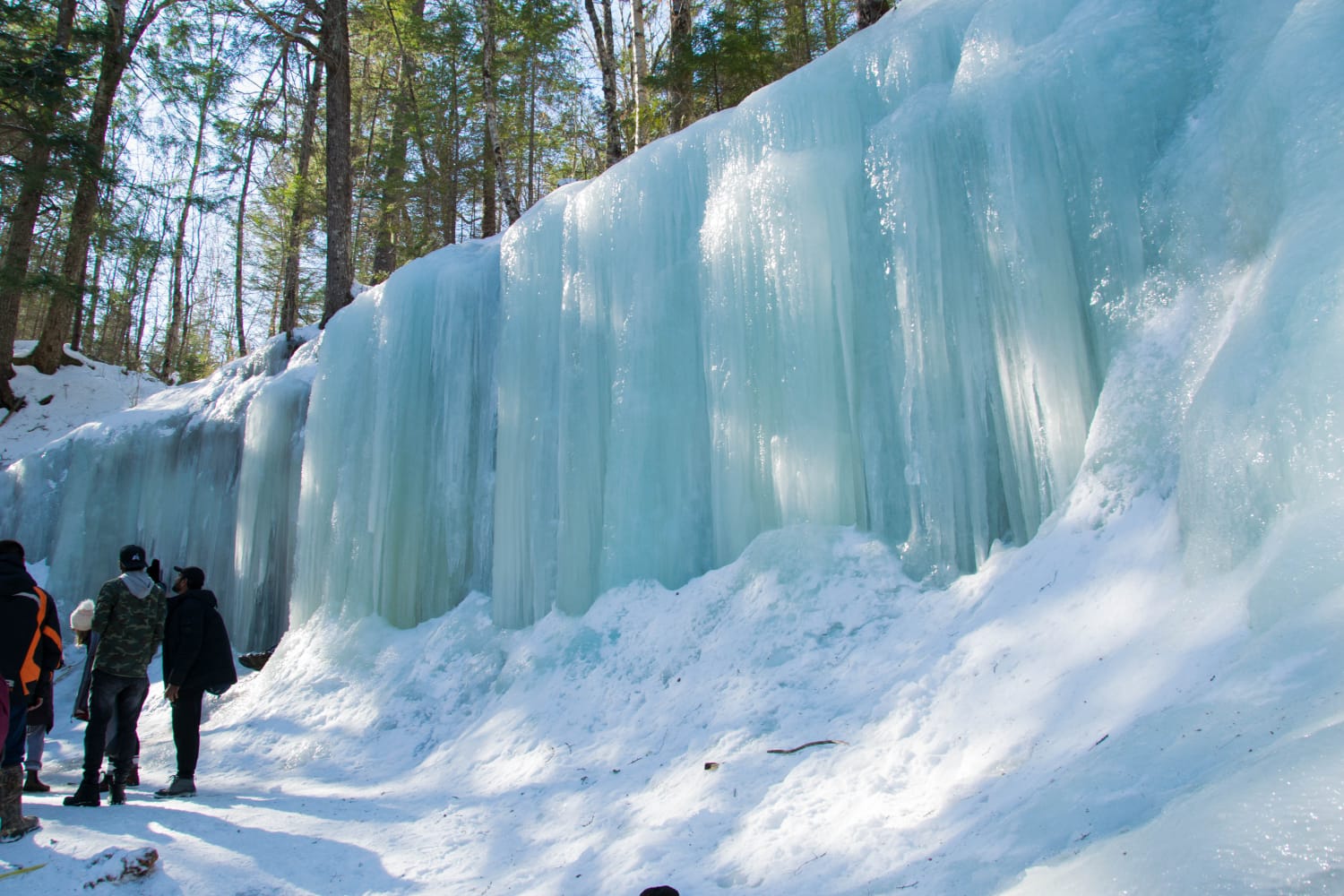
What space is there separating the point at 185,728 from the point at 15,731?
1.18 metres

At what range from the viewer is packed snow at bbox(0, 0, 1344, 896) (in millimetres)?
2453

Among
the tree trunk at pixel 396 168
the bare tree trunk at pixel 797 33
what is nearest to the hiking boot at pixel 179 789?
the tree trunk at pixel 396 168

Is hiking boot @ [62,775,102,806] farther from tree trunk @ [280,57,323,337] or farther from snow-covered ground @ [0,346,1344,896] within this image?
tree trunk @ [280,57,323,337]

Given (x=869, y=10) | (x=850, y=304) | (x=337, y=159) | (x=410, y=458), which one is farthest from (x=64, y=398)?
(x=850, y=304)

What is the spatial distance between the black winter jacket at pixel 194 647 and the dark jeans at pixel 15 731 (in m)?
0.91

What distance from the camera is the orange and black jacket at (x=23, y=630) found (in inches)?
135

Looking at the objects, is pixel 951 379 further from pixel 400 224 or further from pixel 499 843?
pixel 400 224

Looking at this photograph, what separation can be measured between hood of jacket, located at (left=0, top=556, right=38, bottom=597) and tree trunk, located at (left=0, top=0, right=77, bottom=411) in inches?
360

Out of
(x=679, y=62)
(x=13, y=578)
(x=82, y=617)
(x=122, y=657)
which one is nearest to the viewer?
(x=13, y=578)

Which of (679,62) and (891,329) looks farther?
(679,62)

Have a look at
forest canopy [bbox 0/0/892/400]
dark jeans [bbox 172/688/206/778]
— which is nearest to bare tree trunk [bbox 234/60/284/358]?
forest canopy [bbox 0/0/892/400]

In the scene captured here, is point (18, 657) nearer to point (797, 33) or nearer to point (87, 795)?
point (87, 795)

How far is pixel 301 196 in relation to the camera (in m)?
15.0

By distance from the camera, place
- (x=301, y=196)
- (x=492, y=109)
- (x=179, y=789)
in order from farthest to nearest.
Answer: (x=301, y=196), (x=492, y=109), (x=179, y=789)
